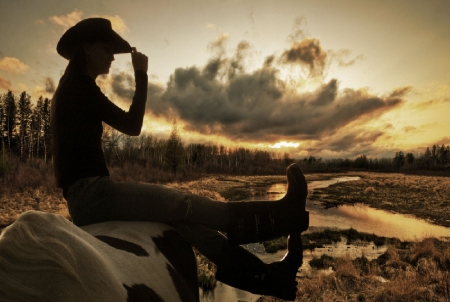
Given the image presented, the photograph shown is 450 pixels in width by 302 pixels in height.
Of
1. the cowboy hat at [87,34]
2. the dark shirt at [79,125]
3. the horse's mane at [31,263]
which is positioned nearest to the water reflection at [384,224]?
the dark shirt at [79,125]

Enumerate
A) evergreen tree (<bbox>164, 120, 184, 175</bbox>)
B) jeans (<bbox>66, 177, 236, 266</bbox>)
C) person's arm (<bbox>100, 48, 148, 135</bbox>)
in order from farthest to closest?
evergreen tree (<bbox>164, 120, 184, 175</bbox>)
person's arm (<bbox>100, 48, 148, 135</bbox>)
jeans (<bbox>66, 177, 236, 266</bbox>)

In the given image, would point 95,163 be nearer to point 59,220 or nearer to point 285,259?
point 59,220

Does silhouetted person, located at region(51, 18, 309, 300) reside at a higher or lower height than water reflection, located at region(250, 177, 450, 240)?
higher

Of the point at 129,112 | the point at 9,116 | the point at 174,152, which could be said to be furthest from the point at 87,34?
the point at 9,116

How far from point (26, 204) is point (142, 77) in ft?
61.6

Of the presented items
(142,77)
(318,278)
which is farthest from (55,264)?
(318,278)

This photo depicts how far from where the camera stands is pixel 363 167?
144 meters

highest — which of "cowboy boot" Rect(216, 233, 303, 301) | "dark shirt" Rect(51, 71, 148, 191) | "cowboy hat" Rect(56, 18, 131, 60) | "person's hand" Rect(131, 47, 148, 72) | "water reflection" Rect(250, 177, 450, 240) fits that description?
"cowboy hat" Rect(56, 18, 131, 60)

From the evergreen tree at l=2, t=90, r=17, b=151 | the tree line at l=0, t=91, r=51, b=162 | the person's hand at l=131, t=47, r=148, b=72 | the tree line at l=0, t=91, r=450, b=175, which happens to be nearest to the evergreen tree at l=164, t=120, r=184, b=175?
the tree line at l=0, t=91, r=450, b=175

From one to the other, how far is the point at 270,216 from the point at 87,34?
80.6 inches

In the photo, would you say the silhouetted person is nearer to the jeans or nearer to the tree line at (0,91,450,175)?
the jeans

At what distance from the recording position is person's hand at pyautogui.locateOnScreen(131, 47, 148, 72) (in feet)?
7.77

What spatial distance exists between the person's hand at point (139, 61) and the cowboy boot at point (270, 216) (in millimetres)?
1356

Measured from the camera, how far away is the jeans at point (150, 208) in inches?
73.9
